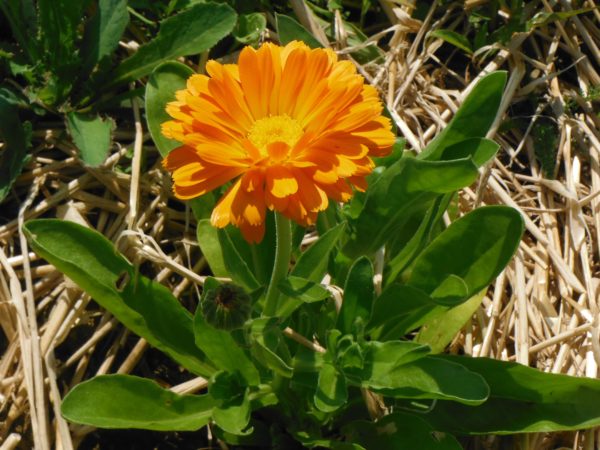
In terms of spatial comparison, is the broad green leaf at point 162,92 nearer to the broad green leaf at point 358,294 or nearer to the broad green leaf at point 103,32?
the broad green leaf at point 103,32

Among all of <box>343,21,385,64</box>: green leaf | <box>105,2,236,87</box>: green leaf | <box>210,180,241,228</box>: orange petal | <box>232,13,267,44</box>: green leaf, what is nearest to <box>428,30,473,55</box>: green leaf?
<box>343,21,385,64</box>: green leaf

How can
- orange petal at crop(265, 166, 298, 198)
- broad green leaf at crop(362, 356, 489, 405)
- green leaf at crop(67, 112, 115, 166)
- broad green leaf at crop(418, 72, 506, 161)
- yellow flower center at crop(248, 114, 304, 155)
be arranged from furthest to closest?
green leaf at crop(67, 112, 115, 166), broad green leaf at crop(418, 72, 506, 161), yellow flower center at crop(248, 114, 304, 155), broad green leaf at crop(362, 356, 489, 405), orange petal at crop(265, 166, 298, 198)

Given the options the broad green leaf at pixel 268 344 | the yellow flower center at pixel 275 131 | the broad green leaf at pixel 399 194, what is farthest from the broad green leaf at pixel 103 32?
the broad green leaf at pixel 268 344

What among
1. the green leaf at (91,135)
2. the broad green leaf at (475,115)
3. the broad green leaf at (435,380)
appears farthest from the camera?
the green leaf at (91,135)

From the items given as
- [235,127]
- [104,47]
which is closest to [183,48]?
[104,47]

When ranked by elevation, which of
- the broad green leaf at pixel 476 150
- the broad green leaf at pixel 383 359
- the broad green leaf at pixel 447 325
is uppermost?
the broad green leaf at pixel 476 150

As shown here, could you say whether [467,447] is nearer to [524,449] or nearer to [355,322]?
[524,449]

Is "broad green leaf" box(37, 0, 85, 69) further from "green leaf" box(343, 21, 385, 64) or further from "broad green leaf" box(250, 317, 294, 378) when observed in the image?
"broad green leaf" box(250, 317, 294, 378)

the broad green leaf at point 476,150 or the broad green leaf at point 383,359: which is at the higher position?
the broad green leaf at point 476,150

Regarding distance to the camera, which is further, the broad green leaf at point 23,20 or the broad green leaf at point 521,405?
the broad green leaf at point 23,20
